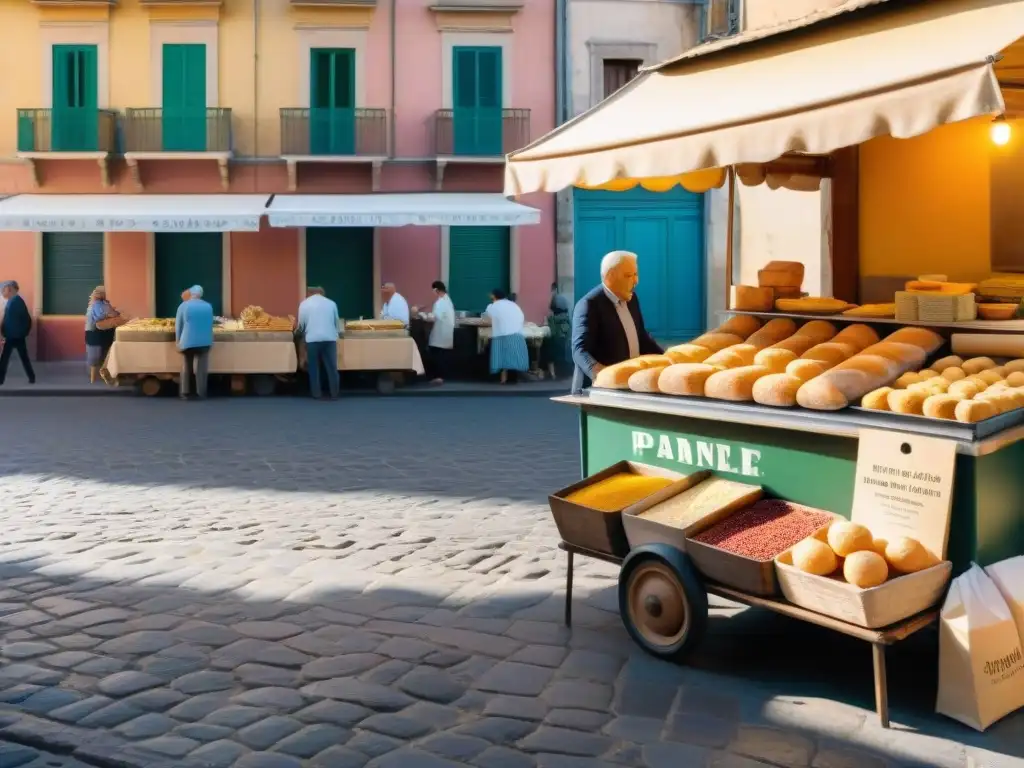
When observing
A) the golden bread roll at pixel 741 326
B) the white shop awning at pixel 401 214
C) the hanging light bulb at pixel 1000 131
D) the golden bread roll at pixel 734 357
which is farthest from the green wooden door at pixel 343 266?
the golden bread roll at pixel 734 357

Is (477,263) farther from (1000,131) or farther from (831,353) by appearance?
(831,353)

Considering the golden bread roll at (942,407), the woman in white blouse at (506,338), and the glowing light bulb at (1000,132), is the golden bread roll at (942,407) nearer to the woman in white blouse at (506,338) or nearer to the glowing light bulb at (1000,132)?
the glowing light bulb at (1000,132)

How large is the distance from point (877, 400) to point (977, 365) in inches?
29.4

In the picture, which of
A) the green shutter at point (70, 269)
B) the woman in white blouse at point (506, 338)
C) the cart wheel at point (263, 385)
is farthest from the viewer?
the green shutter at point (70, 269)

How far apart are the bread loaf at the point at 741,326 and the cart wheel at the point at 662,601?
185 cm

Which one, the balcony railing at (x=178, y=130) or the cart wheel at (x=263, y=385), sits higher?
the balcony railing at (x=178, y=130)

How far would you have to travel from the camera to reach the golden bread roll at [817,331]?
616 cm

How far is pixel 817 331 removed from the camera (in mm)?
6238

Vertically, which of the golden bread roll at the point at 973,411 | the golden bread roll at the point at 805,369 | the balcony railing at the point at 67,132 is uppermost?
the balcony railing at the point at 67,132

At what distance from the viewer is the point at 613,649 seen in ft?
17.2

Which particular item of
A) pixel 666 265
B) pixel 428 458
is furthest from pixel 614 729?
pixel 666 265

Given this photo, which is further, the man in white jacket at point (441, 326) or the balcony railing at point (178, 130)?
the balcony railing at point (178, 130)

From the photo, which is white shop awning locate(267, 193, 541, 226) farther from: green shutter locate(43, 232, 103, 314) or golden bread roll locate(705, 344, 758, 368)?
golden bread roll locate(705, 344, 758, 368)

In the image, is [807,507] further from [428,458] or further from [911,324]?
[428,458]
